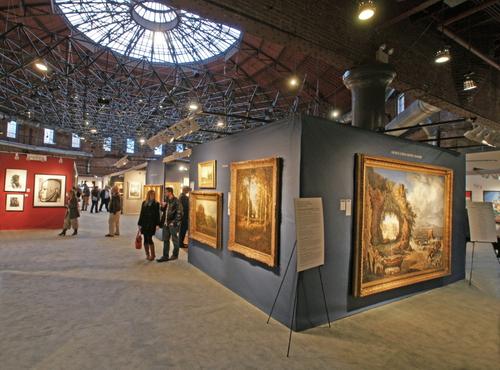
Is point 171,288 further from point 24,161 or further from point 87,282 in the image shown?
point 24,161

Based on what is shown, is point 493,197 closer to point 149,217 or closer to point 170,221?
point 170,221

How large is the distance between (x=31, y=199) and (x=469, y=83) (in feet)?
49.4

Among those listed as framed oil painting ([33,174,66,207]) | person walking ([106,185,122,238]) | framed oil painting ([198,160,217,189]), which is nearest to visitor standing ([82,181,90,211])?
framed oil painting ([33,174,66,207])

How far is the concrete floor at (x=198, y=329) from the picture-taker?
9.03ft

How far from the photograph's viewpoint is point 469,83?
21.3ft

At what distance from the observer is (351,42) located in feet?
16.3

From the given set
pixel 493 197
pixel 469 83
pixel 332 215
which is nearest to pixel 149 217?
pixel 332 215

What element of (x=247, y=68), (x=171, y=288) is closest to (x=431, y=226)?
(x=171, y=288)

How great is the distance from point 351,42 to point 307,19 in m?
1.08

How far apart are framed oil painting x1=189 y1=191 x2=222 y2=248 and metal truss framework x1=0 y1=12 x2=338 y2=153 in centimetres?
788

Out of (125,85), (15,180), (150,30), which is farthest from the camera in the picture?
(125,85)

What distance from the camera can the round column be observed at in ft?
16.4

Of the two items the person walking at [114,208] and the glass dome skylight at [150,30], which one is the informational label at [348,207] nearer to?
the person walking at [114,208]

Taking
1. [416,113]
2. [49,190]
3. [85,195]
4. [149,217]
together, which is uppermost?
[416,113]
